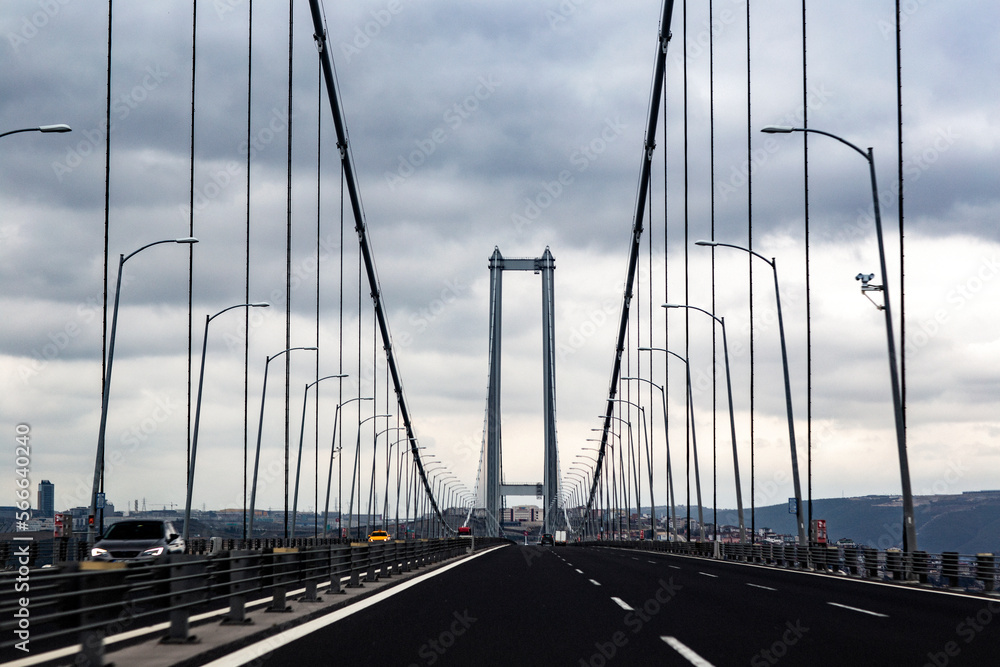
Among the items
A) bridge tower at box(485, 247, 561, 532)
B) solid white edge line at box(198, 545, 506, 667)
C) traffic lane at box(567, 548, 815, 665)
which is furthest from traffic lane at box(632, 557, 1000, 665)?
bridge tower at box(485, 247, 561, 532)

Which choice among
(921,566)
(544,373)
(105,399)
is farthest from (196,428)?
(544,373)

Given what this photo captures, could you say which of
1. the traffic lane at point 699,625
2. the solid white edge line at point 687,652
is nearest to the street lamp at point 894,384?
the traffic lane at point 699,625

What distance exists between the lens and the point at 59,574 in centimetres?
862

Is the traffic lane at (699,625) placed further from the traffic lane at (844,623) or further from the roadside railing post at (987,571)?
the roadside railing post at (987,571)

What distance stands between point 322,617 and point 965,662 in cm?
750

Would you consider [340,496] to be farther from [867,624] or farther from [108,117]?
[867,624]

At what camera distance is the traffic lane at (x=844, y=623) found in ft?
36.2

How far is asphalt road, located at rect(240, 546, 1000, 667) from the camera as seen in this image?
34.6ft

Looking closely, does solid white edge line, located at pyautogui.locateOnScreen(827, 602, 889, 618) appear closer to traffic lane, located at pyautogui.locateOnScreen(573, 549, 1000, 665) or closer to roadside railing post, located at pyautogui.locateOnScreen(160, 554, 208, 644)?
traffic lane, located at pyautogui.locateOnScreen(573, 549, 1000, 665)

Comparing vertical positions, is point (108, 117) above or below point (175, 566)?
above

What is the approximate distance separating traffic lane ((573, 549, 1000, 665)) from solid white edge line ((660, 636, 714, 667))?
0.15 meters

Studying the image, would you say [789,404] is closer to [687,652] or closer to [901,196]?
[901,196]

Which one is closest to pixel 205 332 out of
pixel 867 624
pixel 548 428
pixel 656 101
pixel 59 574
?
pixel 656 101

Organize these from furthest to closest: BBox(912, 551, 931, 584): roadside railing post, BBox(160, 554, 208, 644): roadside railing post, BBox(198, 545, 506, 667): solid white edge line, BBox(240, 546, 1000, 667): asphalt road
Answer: BBox(912, 551, 931, 584): roadside railing post, BBox(160, 554, 208, 644): roadside railing post, BBox(240, 546, 1000, 667): asphalt road, BBox(198, 545, 506, 667): solid white edge line
